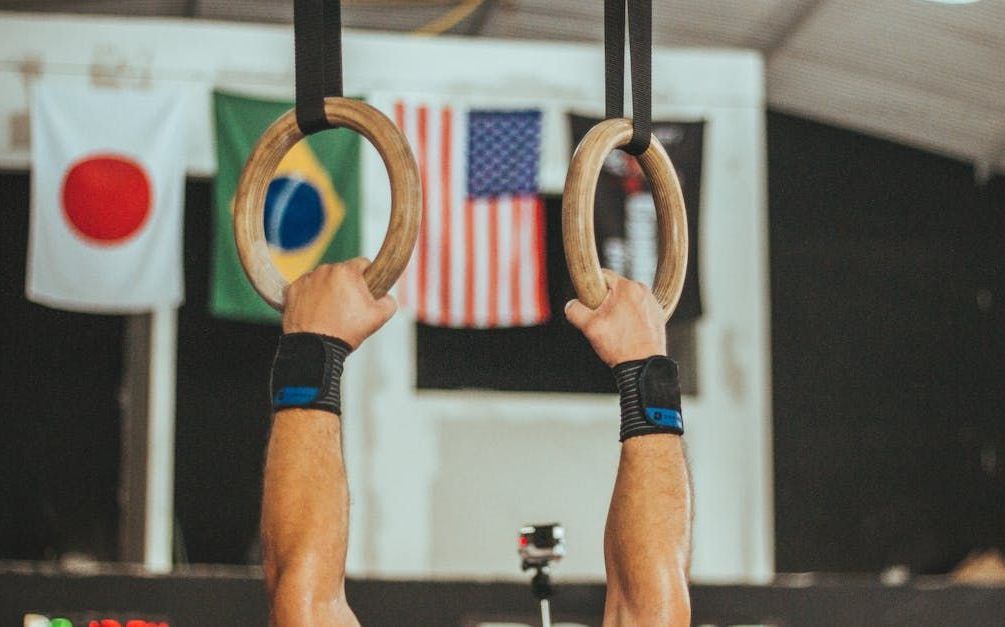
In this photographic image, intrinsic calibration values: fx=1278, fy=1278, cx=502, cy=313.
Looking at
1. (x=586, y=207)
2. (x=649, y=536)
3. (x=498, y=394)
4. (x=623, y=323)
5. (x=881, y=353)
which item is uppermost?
(x=881, y=353)

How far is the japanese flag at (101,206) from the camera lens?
5.78 m

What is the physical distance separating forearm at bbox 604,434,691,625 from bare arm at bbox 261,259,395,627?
280 mm

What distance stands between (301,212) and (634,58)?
4.64 metres

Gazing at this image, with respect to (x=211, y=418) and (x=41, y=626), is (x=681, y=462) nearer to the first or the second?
(x=41, y=626)

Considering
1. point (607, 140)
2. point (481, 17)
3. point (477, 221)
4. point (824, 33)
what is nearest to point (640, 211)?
point (477, 221)

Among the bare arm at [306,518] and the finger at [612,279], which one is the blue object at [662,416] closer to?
the finger at [612,279]

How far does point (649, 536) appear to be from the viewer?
4.28 feet

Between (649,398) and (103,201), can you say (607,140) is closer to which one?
(649,398)

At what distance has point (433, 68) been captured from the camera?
256 inches

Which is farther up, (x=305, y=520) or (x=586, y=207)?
(x=586, y=207)

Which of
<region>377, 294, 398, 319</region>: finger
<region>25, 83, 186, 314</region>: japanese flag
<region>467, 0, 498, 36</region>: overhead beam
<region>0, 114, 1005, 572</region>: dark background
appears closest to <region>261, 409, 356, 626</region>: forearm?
<region>377, 294, 398, 319</region>: finger

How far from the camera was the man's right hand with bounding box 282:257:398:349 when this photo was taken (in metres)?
1.33

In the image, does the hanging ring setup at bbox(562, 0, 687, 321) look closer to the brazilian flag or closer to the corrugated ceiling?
the brazilian flag

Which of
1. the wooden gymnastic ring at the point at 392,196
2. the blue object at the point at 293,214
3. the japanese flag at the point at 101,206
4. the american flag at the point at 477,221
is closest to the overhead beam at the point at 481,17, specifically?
the american flag at the point at 477,221
